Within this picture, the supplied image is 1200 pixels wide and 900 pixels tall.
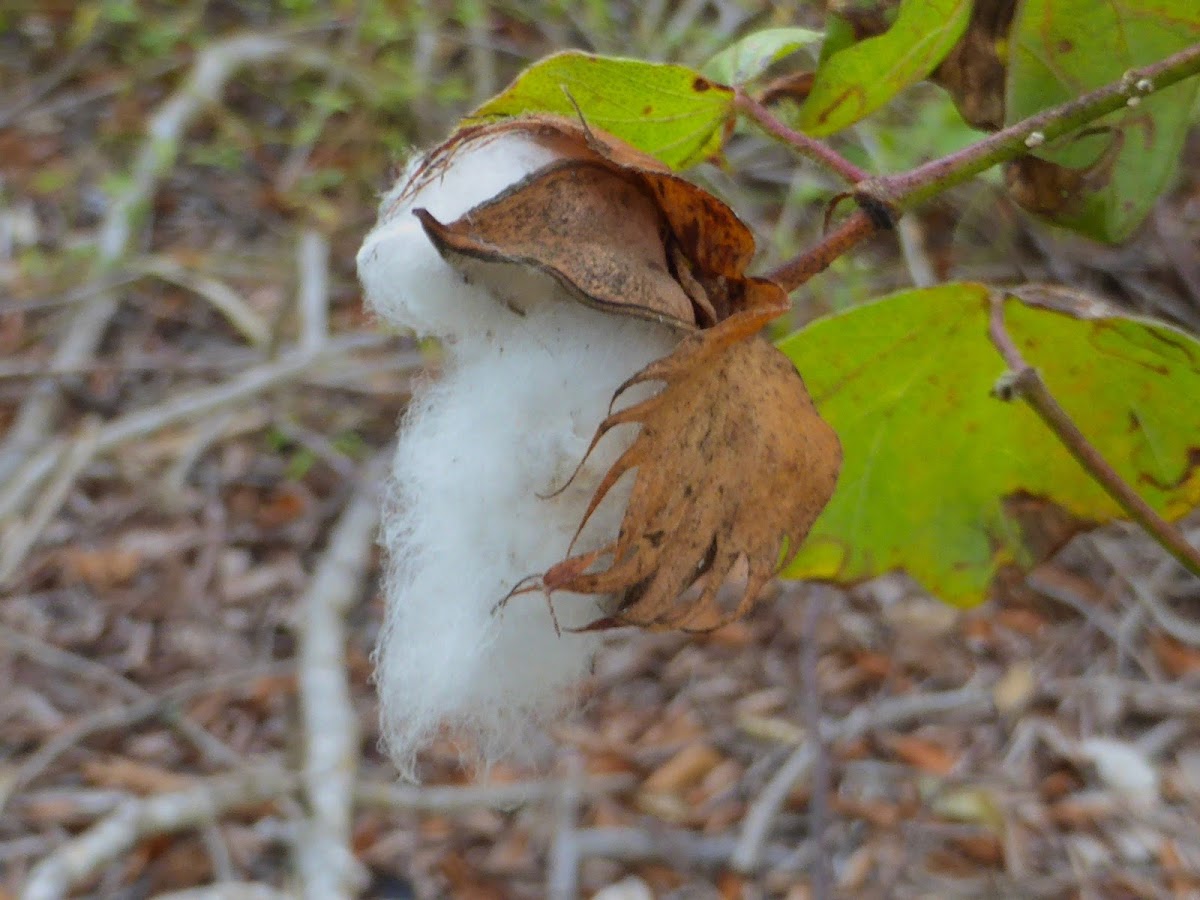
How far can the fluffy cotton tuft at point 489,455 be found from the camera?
454mm

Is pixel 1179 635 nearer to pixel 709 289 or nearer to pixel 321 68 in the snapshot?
pixel 709 289

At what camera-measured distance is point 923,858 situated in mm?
1559

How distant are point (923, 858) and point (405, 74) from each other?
2.21 meters

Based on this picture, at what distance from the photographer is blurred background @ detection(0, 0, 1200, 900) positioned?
5.24 ft

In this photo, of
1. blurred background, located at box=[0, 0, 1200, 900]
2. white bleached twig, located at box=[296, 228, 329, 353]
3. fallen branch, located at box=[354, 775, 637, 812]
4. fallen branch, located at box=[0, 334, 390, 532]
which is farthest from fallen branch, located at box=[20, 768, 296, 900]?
white bleached twig, located at box=[296, 228, 329, 353]

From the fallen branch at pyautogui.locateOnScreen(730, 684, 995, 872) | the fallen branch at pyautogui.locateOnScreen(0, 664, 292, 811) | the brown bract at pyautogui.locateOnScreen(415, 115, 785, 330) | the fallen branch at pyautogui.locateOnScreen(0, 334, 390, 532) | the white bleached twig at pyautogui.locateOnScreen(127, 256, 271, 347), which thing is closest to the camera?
the brown bract at pyautogui.locateOnScreen(415, 115, 785, 330)

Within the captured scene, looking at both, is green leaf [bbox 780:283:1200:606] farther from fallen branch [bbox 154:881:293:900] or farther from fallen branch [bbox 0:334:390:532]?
fallen branch [bbox 0:334:390:532]

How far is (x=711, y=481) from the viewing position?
426mm

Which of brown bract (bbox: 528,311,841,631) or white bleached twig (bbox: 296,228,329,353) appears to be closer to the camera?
brown bract (bbox: 528,311,841,631)

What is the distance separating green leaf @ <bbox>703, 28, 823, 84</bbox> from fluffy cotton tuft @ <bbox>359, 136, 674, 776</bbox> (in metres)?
0.19

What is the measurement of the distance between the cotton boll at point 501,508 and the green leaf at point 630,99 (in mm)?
114

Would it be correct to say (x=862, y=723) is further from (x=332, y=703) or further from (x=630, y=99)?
(x=630, y=99)

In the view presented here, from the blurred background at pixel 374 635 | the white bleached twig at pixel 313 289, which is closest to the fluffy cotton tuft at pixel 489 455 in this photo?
the blurred background at pixel 374 635

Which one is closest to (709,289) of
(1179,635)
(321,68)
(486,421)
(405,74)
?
(486,421)
